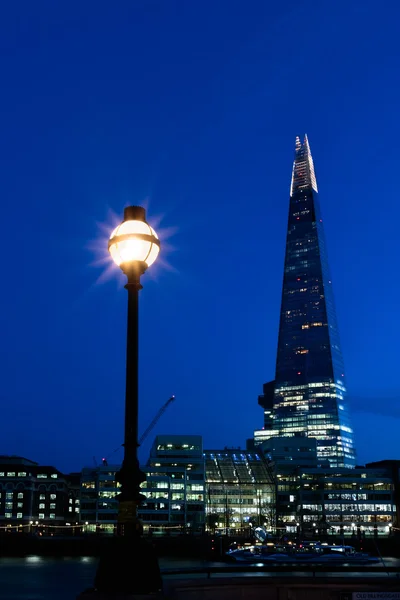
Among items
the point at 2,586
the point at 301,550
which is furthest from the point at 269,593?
the point at 301,550

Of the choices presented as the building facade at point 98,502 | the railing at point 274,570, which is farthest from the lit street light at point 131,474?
the building facade at point 98,502

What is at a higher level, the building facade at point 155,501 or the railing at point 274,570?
the building facade at point 155,501

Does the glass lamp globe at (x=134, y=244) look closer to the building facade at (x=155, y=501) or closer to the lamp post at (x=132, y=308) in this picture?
the lamp post at (x=132, y=308)

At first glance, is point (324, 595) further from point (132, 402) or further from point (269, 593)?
point (132, 402)

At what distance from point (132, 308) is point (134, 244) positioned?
157 cm

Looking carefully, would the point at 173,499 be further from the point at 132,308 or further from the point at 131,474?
the point at 131,474

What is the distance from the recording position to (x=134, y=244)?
1608cm

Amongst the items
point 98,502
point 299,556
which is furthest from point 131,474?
point 98,502

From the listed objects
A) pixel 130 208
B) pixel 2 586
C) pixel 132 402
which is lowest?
pixel 2 586

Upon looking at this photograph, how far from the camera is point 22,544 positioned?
138 meters

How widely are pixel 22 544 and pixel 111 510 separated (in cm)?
4659

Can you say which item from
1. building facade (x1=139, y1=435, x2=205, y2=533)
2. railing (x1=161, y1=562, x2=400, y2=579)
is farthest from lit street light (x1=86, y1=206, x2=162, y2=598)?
building facade (x1=139, y1=435, x2=205, y2=533)

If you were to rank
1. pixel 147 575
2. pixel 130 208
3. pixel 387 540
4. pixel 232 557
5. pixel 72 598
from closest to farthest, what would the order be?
pixel 147 575, pixel 130 208, pixel 72 598, pixel 232 557, pixel 387 540

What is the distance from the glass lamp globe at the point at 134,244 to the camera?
633 inches
